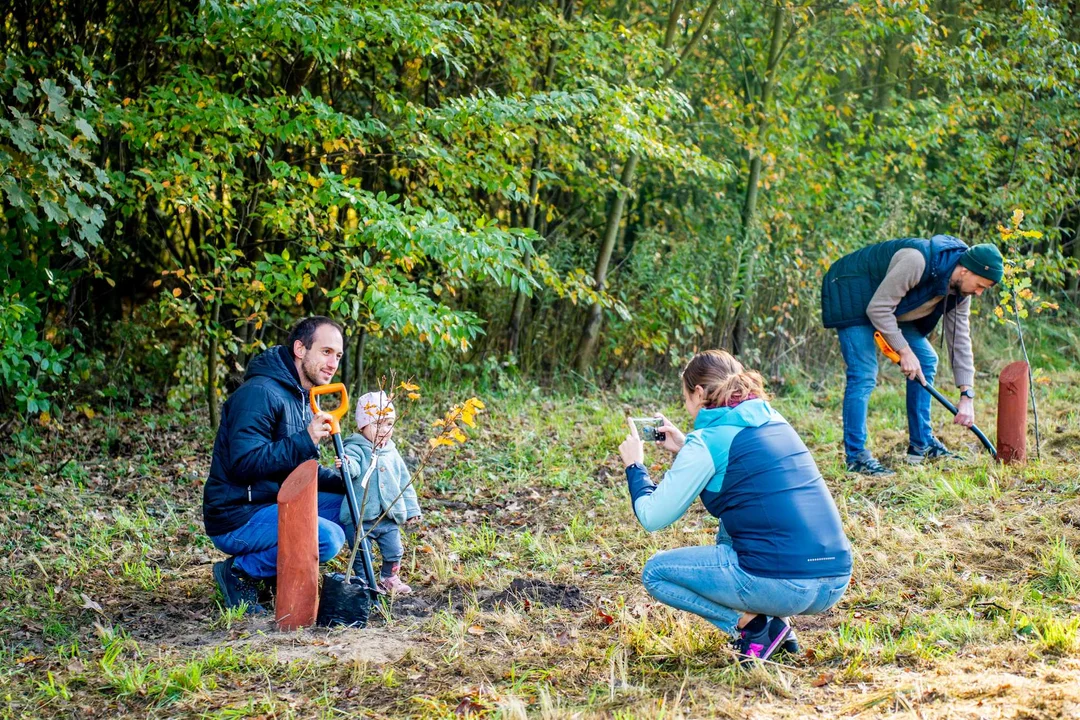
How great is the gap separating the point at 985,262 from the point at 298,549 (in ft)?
14.9

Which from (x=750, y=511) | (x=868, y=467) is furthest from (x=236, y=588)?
(x=868, y=467)

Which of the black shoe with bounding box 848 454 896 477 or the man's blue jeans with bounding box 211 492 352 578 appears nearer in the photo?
the man's blue jeans with bounding box 211 492 352 578

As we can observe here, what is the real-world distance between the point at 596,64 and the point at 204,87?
345 cm

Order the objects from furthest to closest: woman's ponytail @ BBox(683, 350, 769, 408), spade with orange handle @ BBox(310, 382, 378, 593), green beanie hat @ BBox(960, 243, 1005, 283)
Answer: green beanie hat @ BBox(960, 243, 1005, 283), spade with orange handle @ BBox(310, 382, 378, 593), woman's ponytail @ BBox(683, 350, 769, 408)

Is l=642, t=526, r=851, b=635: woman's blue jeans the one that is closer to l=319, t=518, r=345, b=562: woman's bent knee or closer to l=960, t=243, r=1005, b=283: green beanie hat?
l=319, t=518, r=345, b=562: woman's bent knee

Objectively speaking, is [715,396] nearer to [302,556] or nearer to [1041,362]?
[302,556]

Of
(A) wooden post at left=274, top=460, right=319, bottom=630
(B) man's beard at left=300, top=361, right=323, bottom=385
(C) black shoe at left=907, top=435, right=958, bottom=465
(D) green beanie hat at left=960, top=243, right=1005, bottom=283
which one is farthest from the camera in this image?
(C) black shoe at left=907, top=435, right=958, bottom=465

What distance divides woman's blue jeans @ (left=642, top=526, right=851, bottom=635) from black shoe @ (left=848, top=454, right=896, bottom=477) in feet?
10.8

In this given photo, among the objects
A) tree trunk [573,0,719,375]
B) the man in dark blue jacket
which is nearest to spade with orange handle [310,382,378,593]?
the man in dark blue jacket

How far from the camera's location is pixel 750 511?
344 cm

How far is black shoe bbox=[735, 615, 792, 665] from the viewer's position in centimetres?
356

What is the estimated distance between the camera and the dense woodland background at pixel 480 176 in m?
6.34

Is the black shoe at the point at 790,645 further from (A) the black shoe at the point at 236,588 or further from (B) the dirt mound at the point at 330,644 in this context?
(A) the black shoe at the point at 236,588

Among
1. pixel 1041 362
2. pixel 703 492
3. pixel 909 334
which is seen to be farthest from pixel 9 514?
pixel 1041 362
